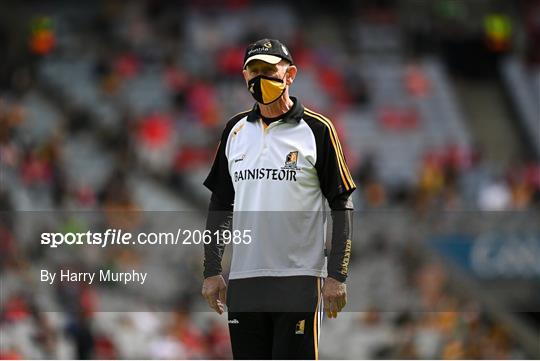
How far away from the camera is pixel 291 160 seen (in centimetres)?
583

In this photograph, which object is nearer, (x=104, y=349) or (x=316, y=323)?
(x=316, y=323)

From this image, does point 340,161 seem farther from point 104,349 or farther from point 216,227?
point 104,349

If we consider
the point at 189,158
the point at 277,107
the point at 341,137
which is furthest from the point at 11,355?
the point at 341,137

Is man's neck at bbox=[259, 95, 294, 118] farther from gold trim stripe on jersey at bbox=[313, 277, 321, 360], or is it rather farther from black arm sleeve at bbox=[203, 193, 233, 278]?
gold trim stripe on jersey at bbox=[313, 277, 321, 360]

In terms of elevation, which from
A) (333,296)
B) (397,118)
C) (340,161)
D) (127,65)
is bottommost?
(333,296)

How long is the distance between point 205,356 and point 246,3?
35.7 ft

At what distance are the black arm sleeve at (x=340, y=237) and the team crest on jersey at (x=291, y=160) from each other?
0.26 m

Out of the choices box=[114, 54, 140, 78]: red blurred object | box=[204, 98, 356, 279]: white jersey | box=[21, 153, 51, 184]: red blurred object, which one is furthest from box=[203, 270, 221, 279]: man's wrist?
box=[114, 54, 140, 78]: red blurred object

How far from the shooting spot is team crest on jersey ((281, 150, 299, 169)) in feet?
19.1

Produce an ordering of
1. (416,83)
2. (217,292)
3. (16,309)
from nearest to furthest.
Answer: (217,292) → (16,309) → (416,83)

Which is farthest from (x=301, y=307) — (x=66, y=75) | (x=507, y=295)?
(x=66, y=75)

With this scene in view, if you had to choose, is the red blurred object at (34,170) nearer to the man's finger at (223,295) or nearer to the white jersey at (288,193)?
the man's finger at (223,295)

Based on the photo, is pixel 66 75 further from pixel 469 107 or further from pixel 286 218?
pixel 286 218

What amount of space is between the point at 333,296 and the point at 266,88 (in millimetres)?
1024
